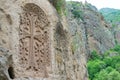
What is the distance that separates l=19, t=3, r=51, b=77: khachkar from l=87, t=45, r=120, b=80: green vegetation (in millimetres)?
45571

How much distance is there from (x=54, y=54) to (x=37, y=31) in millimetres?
629

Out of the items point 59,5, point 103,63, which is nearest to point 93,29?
point 103,63

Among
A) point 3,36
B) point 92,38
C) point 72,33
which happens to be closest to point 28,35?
point 3,36

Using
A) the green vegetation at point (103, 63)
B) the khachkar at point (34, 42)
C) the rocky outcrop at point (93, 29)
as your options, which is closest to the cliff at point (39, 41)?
the khachkar at point (34, 42)

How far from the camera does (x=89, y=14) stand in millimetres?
68938

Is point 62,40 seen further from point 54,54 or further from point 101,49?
point 101,49

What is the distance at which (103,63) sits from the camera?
208 ft

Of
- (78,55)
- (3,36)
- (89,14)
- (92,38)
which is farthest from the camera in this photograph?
(89,14)

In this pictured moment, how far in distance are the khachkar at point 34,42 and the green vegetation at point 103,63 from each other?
45.6 m

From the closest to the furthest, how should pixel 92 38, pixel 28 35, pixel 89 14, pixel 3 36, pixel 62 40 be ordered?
pixel 3 36 < pixel 28 35 < pixel 62 40 < pixel 92 38 < pixel 89 14

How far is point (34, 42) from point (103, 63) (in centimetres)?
5555

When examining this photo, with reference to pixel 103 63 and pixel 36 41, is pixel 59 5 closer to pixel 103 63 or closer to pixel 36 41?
pixel 36 41

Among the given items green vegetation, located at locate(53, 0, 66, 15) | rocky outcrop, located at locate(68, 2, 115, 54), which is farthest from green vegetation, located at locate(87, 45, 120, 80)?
green vegetation, located at locate(53, 0, 66, 15)

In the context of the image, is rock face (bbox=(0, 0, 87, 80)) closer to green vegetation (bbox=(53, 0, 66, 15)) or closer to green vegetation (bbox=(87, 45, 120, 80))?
green vegetation (bbox=(53, 0, 66, 15))
